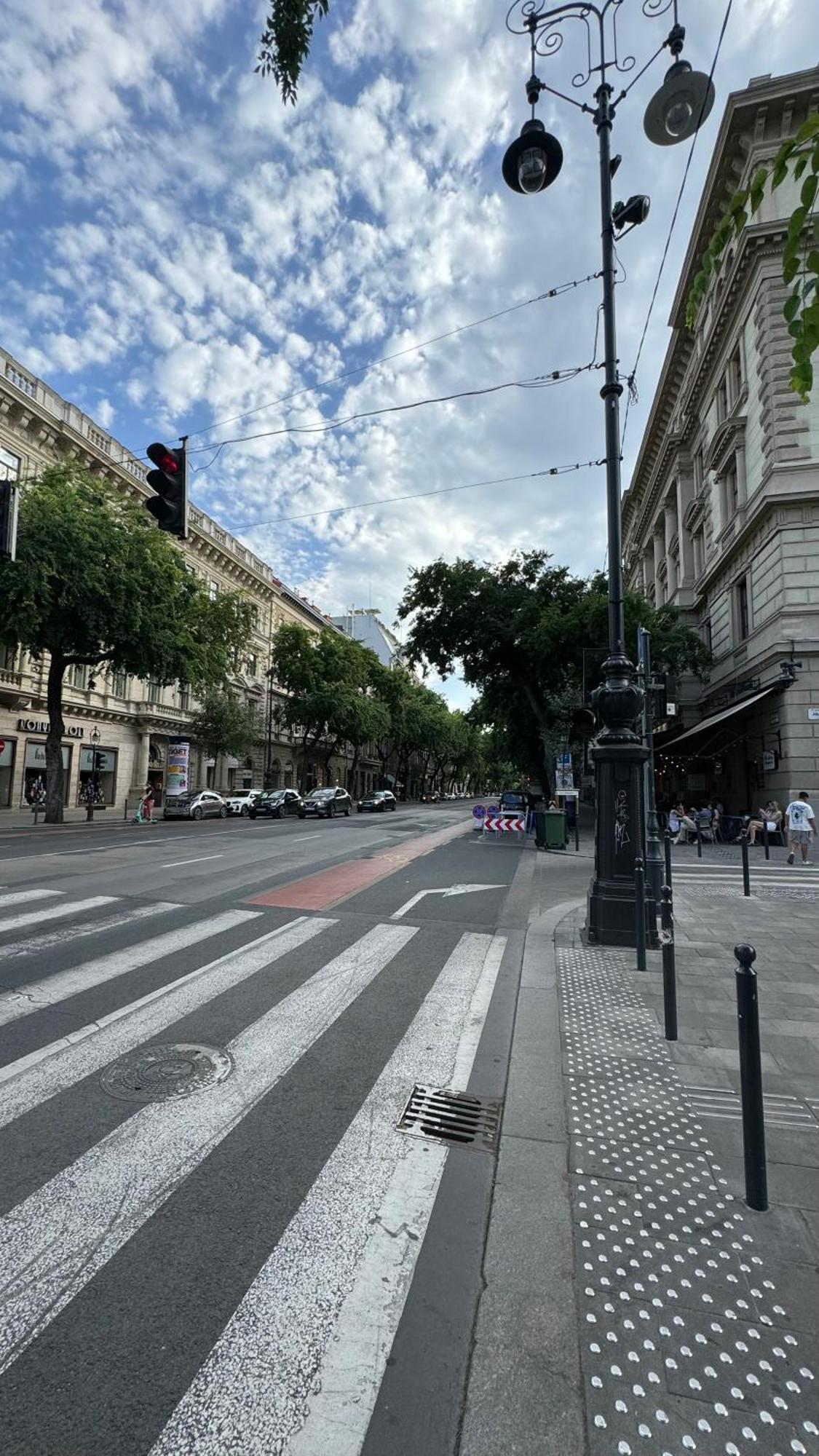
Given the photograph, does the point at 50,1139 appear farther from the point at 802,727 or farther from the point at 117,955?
the point at 802,727

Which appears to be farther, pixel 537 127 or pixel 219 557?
pixel 219 557

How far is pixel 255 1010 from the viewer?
5152 millimetres

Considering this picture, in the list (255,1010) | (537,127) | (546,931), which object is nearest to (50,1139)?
(255,1010)

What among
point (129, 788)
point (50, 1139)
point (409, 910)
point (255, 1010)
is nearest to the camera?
point (50, 1139)

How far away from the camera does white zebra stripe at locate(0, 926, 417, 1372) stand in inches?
91.7

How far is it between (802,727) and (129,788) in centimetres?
3291

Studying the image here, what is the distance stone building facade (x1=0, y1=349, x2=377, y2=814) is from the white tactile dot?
14543 millimetres

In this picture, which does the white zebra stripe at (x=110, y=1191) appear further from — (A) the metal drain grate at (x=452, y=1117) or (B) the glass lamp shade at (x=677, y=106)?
(B) the glass lamp shade at (x=677, y=106)

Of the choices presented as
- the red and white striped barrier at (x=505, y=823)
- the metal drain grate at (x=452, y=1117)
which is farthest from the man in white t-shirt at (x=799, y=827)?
the metal drain grate at (x=452, y=1117)

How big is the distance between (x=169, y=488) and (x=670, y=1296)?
8356 mm

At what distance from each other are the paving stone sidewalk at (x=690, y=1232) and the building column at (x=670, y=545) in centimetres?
3534

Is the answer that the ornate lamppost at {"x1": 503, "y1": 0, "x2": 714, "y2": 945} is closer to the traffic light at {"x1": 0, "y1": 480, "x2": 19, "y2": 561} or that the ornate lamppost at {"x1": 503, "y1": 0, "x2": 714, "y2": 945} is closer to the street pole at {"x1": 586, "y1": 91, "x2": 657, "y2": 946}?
the street pole at {"x1": 586, "y1": 91, "x2": 657, "y2": 946}

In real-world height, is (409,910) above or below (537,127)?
below

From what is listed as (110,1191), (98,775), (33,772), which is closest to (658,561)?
(98,775)
